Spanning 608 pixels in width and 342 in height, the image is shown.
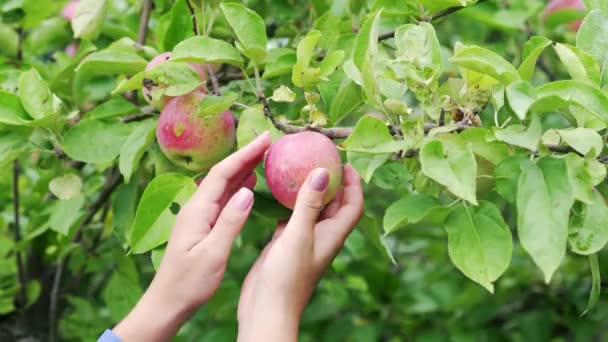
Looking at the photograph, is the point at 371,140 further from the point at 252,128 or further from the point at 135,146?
the point at 135,146

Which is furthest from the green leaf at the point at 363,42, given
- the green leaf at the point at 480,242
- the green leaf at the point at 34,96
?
the green leaf at the point at 34,96

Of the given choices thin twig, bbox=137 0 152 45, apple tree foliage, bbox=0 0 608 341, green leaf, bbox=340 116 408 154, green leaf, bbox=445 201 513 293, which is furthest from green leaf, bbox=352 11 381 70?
thin twig, bbox=137 0 152 45

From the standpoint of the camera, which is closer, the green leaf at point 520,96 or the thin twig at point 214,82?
the green leaf at point 520,96

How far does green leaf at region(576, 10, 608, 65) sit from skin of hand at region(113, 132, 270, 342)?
39 cm

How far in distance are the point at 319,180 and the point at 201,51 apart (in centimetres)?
24

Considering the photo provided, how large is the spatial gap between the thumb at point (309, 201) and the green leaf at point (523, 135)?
19 centimetres

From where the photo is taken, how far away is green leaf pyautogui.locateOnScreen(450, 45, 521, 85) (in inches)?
34.0

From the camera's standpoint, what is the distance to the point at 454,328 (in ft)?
6.72

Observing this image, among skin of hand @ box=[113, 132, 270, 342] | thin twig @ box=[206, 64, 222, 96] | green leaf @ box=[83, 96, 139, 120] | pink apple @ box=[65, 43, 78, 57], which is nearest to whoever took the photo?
skin of hand @ box=[113, 132, 270, 342]

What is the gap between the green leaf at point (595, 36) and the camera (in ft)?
3.24

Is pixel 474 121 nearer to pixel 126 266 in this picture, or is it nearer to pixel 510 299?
pixel 126 266

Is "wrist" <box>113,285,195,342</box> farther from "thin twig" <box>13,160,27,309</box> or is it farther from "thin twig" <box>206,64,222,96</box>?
"thin twig" <box>13,160,27,309</box>

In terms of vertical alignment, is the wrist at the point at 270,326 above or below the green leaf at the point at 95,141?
above

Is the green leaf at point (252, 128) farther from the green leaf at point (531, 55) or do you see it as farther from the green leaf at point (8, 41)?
the green leaf at point (8, 41)
